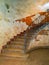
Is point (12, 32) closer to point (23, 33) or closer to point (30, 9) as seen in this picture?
point (23, 33)

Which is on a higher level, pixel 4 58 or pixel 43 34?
pixel 43 34

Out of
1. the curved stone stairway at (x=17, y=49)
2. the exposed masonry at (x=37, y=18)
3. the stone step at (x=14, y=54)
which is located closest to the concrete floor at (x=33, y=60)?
the curved stone stairway at (x=17, y=49)

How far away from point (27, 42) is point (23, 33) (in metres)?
0.45

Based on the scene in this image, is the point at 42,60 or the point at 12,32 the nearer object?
the point at 42,60

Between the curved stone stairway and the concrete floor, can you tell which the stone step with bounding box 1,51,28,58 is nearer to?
the curved stone stairway

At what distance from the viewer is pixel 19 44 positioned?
7.84 m

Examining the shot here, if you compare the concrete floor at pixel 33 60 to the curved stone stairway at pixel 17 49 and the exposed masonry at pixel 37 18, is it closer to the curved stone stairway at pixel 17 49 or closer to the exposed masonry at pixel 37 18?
the curved stone stairway at pixel 17 49

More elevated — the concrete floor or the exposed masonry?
the exposed masonry

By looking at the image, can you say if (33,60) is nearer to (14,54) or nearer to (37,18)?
(14,54)

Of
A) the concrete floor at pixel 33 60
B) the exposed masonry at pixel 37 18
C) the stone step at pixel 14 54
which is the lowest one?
the concrete floor at pixel 33 60

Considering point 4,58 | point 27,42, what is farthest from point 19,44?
point 4,58

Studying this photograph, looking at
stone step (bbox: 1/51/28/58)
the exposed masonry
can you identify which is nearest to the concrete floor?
stone step (bbox: 1/51/28/58)

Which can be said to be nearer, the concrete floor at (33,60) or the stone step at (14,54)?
the concrete floor at (33,60)

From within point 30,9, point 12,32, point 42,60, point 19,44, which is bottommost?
point 42,60
